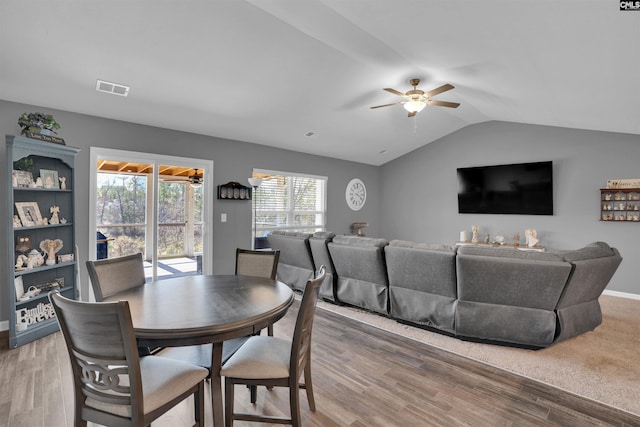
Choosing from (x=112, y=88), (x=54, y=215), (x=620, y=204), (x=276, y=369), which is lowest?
(x=276, y=369)

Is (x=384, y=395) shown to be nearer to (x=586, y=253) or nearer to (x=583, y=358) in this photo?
(x=583, y=358)

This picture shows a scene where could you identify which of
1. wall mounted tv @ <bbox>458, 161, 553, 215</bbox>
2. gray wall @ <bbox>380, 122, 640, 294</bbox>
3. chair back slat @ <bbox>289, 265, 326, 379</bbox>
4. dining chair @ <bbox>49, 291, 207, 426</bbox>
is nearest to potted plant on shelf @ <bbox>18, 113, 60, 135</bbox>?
dining chair @ <bbox>49, 291, 207, 426</bbox>

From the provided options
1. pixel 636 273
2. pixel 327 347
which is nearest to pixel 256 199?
pixel 327 347

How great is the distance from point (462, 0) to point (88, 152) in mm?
4219

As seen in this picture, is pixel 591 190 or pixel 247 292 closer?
pixel 247 292

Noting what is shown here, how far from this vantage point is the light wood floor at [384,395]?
1.93 meters

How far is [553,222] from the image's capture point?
5.52 meters

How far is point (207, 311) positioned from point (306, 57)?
2.86 meters

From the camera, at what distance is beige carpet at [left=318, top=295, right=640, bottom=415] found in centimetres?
224

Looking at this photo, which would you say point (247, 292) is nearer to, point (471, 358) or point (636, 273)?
point (471, 358)

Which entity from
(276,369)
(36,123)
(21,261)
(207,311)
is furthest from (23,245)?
(276,369)

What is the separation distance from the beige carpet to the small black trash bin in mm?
3299

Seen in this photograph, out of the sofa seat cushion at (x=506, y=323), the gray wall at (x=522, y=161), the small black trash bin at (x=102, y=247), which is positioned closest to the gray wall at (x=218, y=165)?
the small black trash bin at (x=102, y=247)

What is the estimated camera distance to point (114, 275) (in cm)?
221
